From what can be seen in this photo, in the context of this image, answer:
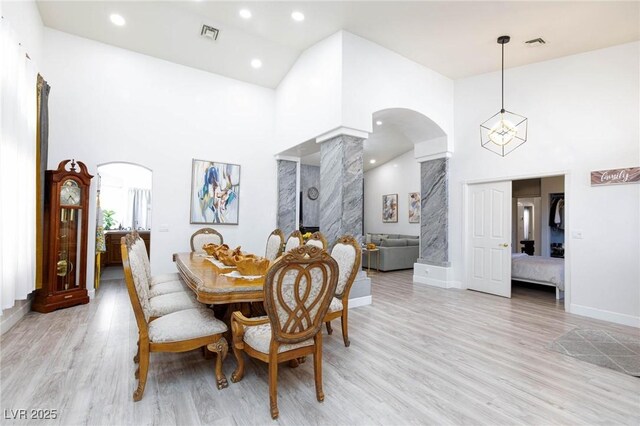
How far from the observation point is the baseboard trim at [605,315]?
3816 mm

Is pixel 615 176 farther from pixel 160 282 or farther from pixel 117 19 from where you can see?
pixel 117 19

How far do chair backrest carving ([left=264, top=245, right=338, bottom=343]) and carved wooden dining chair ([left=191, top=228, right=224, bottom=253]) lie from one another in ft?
11.2

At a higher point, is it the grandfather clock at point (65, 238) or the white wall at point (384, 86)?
the white wall at point (384, 86)

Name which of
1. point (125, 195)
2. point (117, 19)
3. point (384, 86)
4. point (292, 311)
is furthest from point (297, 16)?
point (125, 195)

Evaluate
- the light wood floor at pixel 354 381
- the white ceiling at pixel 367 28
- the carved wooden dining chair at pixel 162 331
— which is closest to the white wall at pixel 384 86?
the white ceiling at pixel 367 28

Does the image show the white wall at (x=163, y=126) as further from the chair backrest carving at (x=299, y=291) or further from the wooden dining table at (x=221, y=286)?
the chair backrest carving at (x=299, y=291)

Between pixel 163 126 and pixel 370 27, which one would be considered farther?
pixel 163 126

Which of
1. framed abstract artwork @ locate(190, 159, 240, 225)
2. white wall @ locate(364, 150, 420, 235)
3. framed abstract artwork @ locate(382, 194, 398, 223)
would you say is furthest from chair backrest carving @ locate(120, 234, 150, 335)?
framed abstract artwork @ locate(382, 194, 398, 223)

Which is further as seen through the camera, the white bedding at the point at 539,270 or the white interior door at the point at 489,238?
the white interior door at the point at 489,238

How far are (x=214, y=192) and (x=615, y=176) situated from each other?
A: 6.24 m

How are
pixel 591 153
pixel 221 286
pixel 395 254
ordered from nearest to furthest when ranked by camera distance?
pixel 221 286 < pixel 591 153 < pixel 395 254

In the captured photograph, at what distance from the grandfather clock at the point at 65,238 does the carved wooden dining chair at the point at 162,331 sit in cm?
280

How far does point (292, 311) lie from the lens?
1.91 metres

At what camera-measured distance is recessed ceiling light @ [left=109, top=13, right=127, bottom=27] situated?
4.48 meters
